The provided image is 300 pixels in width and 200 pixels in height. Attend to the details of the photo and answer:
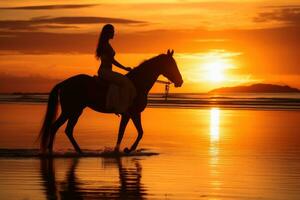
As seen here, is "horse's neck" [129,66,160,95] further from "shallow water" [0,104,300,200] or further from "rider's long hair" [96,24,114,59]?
"shallow water" [0,104,300,200]

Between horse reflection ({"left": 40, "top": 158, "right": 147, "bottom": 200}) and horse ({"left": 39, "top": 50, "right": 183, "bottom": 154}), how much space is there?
2.29 meters

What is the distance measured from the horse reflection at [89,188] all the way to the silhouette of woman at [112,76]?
2.45 meters

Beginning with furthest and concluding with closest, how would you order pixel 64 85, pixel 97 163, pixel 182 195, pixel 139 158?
pixel 64 85 < pixel 139 158 < pixel 97 163 < pixel 182 195

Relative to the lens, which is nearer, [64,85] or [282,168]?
[282,168]

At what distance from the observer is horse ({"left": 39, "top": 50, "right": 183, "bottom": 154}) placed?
12.5 meters

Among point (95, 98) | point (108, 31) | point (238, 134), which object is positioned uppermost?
point (108, 31)

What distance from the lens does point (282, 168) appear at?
10172 mm

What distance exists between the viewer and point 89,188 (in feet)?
26.7

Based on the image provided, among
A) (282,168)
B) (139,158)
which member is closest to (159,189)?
(282,168)

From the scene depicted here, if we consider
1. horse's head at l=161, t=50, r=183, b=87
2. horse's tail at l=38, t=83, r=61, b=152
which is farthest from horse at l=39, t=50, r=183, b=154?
horse's head at l=161, t=50, r=183, b=87

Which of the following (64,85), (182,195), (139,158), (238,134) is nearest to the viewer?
(182,195)

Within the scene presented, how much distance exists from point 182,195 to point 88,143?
695cm

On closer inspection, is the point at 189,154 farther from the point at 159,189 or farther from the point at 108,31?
the point at 159,189

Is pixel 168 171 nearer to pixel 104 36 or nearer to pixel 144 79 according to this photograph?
pixel 104 36
